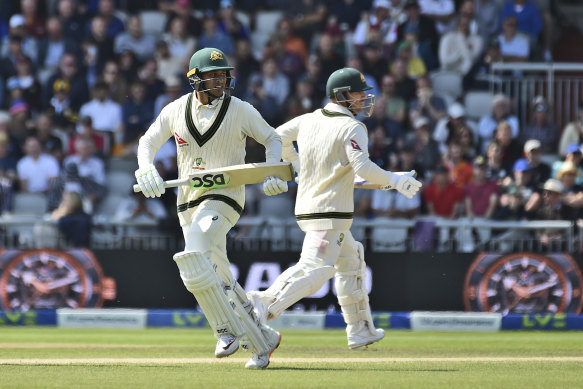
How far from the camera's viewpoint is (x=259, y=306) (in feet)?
24.3

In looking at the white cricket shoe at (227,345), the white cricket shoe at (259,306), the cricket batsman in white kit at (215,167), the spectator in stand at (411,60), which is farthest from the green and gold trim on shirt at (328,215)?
the spectator in stand at (411,60)

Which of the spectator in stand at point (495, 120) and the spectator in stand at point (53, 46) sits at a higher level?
the spectator in stand at point (53, 46)

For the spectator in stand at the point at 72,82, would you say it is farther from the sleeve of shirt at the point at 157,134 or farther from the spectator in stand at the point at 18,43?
the sleeve of shirt at the point at 157,134

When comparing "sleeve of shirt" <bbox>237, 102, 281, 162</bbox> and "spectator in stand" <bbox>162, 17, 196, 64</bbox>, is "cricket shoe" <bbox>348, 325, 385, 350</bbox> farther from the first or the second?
"spectator in stand" <bbox>162, 17, 196, 64</bbox>

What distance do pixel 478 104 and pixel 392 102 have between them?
43.3 inches

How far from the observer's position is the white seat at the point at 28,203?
43.7 ft

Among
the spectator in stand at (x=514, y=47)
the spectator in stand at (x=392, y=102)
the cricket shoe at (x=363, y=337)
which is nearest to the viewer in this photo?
the cricket shoe at (x=363, y=337)

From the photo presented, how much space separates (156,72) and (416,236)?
14.3 ft

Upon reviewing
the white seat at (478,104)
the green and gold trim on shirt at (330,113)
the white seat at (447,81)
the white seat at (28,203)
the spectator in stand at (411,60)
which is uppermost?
the spectator in stand at (411,60)

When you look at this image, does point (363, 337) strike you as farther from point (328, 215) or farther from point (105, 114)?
point (105, 114)

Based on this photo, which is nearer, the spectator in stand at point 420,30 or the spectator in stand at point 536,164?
the spectator in stand at point 536,164

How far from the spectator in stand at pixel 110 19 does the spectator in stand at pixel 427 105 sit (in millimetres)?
4016

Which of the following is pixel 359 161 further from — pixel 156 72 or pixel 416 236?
pixel 156 72

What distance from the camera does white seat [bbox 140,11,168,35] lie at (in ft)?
53.1
